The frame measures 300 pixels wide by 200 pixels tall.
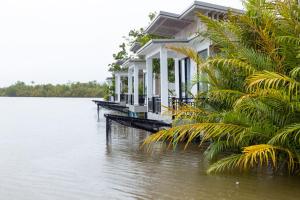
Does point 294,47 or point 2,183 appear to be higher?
point 294,47

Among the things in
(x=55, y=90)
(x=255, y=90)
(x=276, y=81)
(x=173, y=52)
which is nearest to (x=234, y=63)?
(x=255, y=90)

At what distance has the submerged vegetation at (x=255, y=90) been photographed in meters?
8.26

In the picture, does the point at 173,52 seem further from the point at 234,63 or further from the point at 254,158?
the point at 254,158

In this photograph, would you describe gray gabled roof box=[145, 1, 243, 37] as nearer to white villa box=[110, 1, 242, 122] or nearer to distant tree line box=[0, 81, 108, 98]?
white villa box=[110, 1, 242, 122]

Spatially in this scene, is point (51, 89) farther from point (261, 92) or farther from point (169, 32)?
point (261, 92)

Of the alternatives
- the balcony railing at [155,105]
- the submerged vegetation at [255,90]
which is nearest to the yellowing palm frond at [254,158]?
the submerged vegetation at [255,90]

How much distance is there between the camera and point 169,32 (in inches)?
878

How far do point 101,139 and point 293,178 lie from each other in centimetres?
979

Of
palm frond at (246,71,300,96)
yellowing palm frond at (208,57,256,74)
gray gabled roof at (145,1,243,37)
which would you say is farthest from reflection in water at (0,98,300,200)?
gray gabled roof at (145,1,243,37)

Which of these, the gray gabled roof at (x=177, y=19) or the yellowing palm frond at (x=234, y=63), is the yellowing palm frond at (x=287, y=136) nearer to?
the yellowing palm frond at (x=234, y=63)

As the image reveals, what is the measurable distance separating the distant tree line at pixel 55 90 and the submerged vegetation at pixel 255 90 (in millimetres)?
87546

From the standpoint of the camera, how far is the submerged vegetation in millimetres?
8258

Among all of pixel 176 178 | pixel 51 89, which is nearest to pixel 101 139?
pixel 176 178

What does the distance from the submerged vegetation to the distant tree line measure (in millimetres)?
87546
